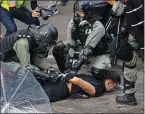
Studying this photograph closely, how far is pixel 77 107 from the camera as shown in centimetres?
493

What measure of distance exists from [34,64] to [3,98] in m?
2.92

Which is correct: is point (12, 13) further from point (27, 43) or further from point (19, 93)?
point (19, 93)

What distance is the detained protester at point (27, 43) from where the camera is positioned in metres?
4.95

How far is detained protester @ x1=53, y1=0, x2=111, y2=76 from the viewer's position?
5.46 m

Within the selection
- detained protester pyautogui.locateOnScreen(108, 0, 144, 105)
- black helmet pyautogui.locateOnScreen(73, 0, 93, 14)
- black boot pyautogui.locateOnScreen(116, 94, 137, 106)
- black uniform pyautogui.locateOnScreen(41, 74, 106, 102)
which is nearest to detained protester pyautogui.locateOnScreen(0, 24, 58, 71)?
black uniform pyautogui.locateOnScreen(41, 74, 106, 102)

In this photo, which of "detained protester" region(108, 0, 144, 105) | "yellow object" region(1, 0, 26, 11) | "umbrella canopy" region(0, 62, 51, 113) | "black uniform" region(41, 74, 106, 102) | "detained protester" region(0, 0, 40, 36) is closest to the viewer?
"umbrella canopy" region(0, 62, 51, 113)

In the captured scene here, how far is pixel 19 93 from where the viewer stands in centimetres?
278

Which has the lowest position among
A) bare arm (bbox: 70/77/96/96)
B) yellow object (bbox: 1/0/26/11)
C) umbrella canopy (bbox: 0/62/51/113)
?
bare arm (bbox: 70/77/96/96)

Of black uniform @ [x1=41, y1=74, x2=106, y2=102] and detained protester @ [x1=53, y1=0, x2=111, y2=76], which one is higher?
detained protester @ [x1=53, y1=0, x2=111, y2=76]

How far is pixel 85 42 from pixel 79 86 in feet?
2.76

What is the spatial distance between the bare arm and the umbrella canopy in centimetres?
207

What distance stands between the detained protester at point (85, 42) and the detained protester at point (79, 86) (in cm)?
26

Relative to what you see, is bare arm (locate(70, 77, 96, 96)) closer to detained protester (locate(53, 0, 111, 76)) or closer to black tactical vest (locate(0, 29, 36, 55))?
detained protester (locate(53, 0, 111, 76))

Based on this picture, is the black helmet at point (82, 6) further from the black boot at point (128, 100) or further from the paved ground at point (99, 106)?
the black boot at point (128, 100)
